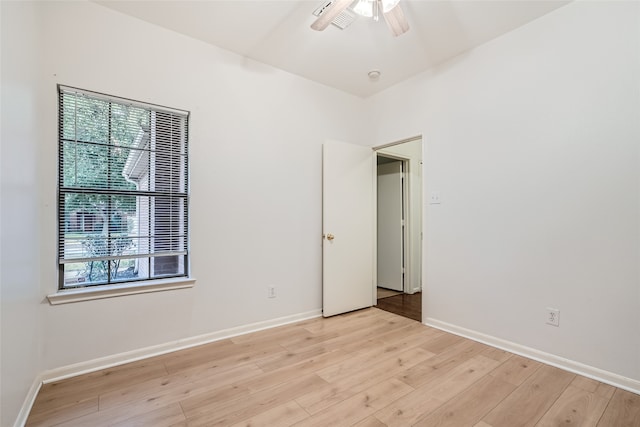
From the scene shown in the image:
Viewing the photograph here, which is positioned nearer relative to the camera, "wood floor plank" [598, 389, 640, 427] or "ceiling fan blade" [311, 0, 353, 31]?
"wood floor plank" [598, 389, 640, 427]

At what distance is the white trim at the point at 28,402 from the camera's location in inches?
62.1

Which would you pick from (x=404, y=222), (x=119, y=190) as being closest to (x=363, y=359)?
(x=119, y=190)

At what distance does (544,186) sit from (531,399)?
1.54 m

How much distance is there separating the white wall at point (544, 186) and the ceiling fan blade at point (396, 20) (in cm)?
111

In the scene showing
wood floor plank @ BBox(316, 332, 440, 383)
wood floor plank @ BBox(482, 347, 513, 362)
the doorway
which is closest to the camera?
wood floor plank @ BBox(316, 332, 440, 383)

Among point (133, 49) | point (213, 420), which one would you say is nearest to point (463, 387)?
point (213, 420)

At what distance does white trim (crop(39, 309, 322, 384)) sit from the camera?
2.07 m

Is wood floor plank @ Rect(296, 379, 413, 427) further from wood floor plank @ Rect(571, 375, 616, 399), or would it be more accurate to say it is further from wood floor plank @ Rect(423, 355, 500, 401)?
wood floor plank @ Rect(571, 375, 616, 399)

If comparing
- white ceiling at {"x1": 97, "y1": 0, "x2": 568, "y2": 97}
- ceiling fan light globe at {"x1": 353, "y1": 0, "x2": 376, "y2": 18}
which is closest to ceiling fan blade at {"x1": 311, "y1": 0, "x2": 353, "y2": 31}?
ceiling fan light globe at {"x1": 353, "y1": 0, "x2": 376, "y2": 18}

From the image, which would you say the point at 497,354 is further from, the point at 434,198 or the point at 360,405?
the point at 434,198

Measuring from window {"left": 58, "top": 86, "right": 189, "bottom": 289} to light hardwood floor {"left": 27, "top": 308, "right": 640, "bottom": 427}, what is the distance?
30.4 inches

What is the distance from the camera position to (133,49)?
7.77 feet

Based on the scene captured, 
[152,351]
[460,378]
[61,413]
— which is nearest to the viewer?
[61,413]

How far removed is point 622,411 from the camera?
173cm
